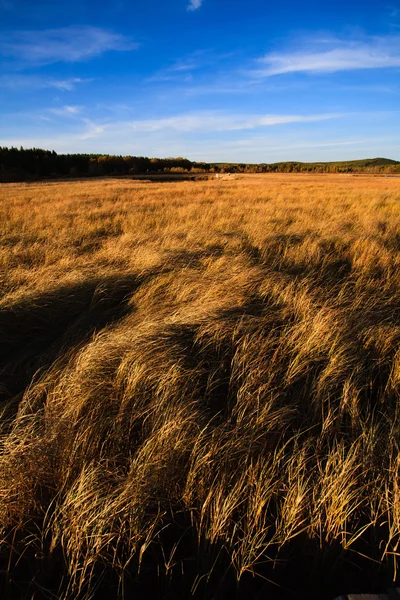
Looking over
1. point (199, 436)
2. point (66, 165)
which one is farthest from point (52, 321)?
→ point (66, 165)

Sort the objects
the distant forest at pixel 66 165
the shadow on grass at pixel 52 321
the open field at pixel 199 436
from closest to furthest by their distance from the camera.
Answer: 1. the open field at pixel 199 436
2. the shadow on grass at pixel 52 321
3. the distant forest at pixel 66 165

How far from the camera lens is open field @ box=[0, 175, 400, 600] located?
136 cm

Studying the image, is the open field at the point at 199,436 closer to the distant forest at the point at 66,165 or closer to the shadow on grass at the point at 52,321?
the shadow on grass at the point at 52,321

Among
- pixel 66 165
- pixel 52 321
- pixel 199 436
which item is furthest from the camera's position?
pixel 66 165

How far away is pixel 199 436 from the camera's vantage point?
5.73 feet

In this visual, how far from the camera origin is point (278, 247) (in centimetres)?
587

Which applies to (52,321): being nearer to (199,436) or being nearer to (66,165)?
(199,436)

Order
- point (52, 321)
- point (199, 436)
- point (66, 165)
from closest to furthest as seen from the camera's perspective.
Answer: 1. point (199, 436)
2. point (52, 321)
3. point (66, 165)

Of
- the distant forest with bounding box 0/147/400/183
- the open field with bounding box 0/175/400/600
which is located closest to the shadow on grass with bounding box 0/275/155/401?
the open field with bounding box 0/175/400/600

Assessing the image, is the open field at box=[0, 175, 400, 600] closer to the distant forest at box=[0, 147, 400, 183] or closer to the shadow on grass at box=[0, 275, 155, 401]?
the shadow on grass at box=[0, 275, 155, 401]

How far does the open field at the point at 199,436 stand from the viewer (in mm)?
1356

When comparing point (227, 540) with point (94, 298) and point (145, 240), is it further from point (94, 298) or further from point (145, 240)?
point (145, 240)

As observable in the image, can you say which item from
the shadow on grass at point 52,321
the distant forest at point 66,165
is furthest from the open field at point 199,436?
the distant forest at point 66,165

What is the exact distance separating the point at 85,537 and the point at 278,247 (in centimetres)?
530
